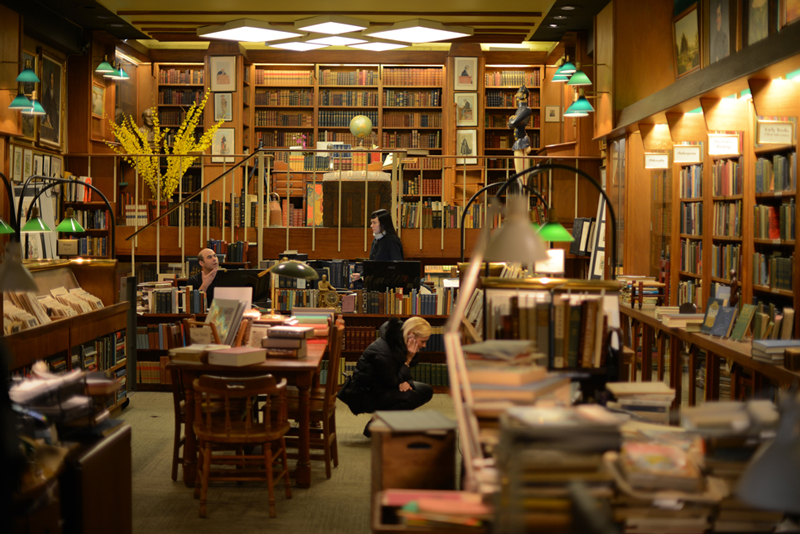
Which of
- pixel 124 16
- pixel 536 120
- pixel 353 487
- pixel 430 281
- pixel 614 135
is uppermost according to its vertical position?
pixel 124 16

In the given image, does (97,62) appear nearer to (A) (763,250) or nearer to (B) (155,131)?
(B) (155,131)

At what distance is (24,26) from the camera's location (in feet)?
28.8

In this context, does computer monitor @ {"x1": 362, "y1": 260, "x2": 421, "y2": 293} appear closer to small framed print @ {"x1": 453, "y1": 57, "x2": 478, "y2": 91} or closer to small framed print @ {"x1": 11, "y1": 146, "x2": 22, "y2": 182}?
small framed print @ {"x1": 11, "y1": 146, "x2": 22, "y2": 182}

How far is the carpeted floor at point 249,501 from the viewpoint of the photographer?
396 cm

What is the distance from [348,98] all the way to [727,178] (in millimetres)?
6982

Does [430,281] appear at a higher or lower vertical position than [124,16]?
lower

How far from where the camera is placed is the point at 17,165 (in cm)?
875

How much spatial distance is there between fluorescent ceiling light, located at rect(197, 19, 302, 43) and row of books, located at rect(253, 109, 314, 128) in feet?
9.17

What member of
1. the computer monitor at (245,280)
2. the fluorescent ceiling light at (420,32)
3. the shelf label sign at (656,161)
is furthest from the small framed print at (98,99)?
the shelf label sign at (656,161)

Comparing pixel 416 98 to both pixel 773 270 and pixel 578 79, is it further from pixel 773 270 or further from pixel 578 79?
pixel 773 270

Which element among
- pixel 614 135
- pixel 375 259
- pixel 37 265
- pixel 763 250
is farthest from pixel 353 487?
pixel 614 135

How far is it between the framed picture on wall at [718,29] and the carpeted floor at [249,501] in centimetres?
453

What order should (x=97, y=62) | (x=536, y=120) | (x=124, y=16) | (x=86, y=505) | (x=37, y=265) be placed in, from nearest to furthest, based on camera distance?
(x=86, y=505)
(x=37, y=265)
(x=124, y=16)
(x=97, y=62)
(x=536, y=120)

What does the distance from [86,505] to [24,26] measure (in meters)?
7.91
